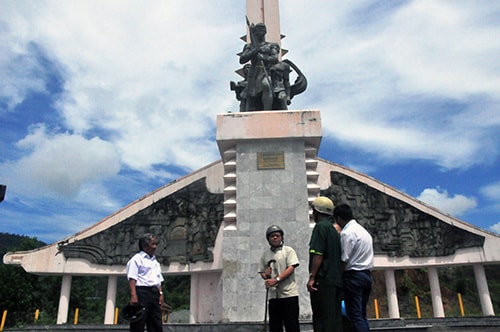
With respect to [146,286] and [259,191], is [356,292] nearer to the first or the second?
[146,286]

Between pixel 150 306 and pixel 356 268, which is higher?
pixel 356 268

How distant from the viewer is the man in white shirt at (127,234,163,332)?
4.14 metres

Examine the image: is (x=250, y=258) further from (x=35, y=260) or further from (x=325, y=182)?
(x=35, y=260)

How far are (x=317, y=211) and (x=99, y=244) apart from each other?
11.9 meters

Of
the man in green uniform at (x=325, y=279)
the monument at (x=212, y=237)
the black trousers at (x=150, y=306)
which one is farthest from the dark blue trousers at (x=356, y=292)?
the monument at (x=212, y=237)

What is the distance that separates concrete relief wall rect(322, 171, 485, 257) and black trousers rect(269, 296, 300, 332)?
10.9 metres

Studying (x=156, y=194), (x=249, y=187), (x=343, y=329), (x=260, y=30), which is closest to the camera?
(x=343, y=329)

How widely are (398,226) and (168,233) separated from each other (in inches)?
315

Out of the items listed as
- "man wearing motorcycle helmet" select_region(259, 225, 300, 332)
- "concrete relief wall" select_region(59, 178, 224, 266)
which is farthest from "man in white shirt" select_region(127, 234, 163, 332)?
"concrete relief wall" select_region(59, 178, 224, 266)

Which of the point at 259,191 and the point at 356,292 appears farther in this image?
the point at 259,191

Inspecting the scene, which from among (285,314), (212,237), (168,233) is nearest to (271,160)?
(285,314)

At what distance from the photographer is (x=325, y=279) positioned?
338 centimetres

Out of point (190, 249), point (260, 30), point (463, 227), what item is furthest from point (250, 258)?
point (463, 227)

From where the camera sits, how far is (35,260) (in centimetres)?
1356
